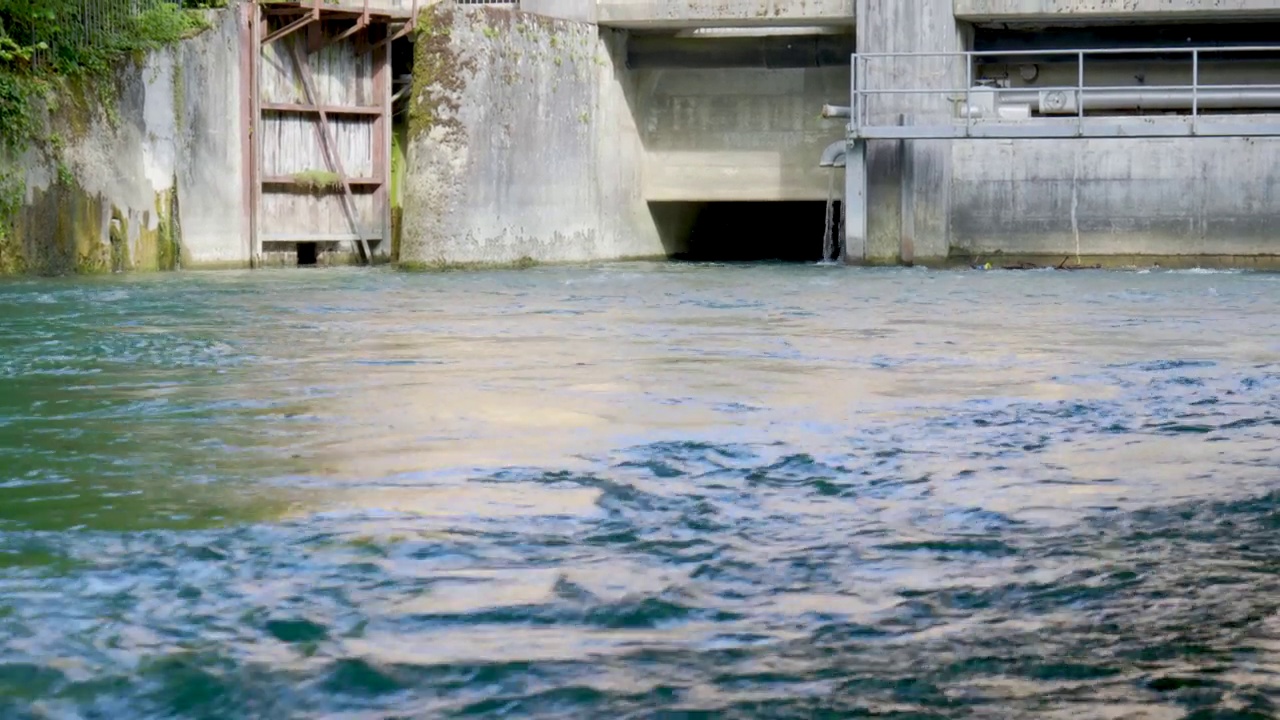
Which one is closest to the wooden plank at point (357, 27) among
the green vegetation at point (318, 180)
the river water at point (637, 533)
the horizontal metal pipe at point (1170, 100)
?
the green vegetation at point (318, 180)

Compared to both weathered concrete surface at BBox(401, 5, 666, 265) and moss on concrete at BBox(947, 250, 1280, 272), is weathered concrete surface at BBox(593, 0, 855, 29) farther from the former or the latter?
moss on concrete at BBox(947, 250, 1280, 272)

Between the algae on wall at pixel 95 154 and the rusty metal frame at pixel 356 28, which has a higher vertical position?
the rusty metal frame at pixel 356 28

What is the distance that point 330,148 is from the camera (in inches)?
985

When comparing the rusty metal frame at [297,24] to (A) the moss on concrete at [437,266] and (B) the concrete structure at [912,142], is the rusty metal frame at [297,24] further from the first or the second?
(A) the moss on concrete at [437,266]

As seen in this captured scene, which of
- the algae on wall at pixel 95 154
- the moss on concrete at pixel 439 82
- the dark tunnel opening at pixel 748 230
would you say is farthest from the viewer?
the dark tunnel opening at pixel 748 230

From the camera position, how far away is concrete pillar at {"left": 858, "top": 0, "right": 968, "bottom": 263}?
2475 cm

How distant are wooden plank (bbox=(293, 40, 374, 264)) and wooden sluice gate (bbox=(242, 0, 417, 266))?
14 mm

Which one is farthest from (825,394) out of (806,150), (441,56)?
(806,150)

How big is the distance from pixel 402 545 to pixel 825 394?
414 cm

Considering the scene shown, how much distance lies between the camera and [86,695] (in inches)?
142

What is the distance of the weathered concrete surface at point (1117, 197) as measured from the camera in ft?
79.4

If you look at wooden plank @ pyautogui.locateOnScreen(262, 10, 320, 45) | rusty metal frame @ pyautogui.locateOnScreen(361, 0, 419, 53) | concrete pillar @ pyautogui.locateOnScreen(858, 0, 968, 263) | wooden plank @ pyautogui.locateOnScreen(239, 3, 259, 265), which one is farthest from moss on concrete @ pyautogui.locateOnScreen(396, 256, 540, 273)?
concrete pillar @ pyautogui.locateOnScreen(858, 0, 968, 263)

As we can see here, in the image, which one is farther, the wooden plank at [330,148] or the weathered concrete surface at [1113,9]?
the wooden plank at [330,148]

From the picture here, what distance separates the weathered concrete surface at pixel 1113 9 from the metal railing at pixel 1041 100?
0.54m
